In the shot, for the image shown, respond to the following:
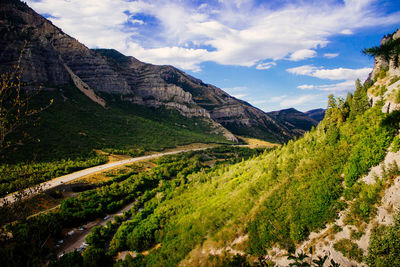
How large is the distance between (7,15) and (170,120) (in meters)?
103

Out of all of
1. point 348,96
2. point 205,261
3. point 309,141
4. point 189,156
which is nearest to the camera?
point 205,261

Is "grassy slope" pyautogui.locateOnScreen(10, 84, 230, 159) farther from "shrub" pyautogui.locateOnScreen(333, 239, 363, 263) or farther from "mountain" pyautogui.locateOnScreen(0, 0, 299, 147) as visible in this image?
"shrub" pyautogui.locateOnScreen(333, 239, 363, 263)

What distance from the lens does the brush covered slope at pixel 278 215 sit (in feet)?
45.7

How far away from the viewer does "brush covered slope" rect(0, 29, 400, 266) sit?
13945 mm

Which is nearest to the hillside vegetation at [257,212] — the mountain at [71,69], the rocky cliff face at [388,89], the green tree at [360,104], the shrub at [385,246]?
the green tree at [360,104]

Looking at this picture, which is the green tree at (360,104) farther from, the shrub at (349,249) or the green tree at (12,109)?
the green tree at (12,109)

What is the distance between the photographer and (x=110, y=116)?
108562 mm

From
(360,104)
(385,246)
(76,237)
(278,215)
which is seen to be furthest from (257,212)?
(76,237)

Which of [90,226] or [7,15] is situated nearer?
[90,226]

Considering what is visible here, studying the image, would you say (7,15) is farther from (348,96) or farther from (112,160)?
(348,96)

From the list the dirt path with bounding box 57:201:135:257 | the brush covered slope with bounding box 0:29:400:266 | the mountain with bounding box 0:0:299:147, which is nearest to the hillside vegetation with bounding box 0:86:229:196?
the mountain with bounding box 0:0:299:147

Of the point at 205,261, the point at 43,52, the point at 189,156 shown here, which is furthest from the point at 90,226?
the point at 43,52

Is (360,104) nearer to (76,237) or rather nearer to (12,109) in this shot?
(12,109)

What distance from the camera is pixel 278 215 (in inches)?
768
